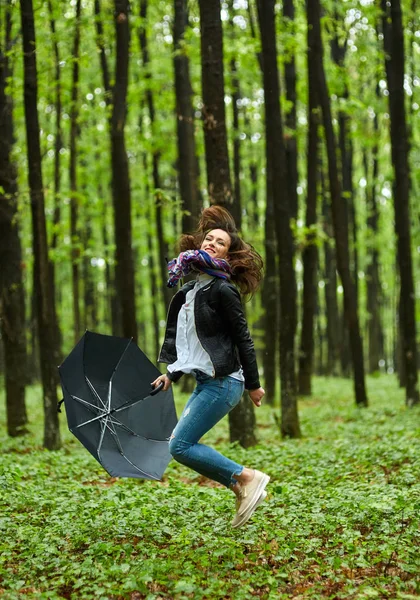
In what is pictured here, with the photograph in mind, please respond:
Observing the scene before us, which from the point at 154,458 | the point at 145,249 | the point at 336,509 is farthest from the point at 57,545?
the point at 145,249

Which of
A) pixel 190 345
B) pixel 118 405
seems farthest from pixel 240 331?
pixel 118 405

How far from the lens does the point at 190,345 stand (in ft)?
19.3

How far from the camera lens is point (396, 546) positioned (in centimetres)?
573

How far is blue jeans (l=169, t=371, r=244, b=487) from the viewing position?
5781 millimetres

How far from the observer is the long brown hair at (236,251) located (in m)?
6.20

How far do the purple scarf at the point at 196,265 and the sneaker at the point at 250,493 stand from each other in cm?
175

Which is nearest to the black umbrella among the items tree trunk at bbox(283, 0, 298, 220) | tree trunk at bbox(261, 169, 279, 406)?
tree trunk at bbox(261, 169, 279, 406)

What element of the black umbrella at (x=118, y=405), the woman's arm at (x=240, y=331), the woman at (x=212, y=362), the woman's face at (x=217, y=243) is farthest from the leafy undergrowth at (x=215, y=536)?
the woman's face at (x=217, y=243)

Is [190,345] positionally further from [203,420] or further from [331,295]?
[331,295]

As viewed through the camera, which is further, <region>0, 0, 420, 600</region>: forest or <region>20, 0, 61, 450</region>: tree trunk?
<region>20, 0, 61, 450</region>: tree trunk

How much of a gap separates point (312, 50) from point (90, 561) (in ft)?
44.1

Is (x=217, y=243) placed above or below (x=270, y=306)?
above

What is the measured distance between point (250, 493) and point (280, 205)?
292 inches

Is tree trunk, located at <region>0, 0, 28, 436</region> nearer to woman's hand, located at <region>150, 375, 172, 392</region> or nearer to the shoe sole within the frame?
Answer: woman's hand, located at <region>150, 375, 172, 392</region>
